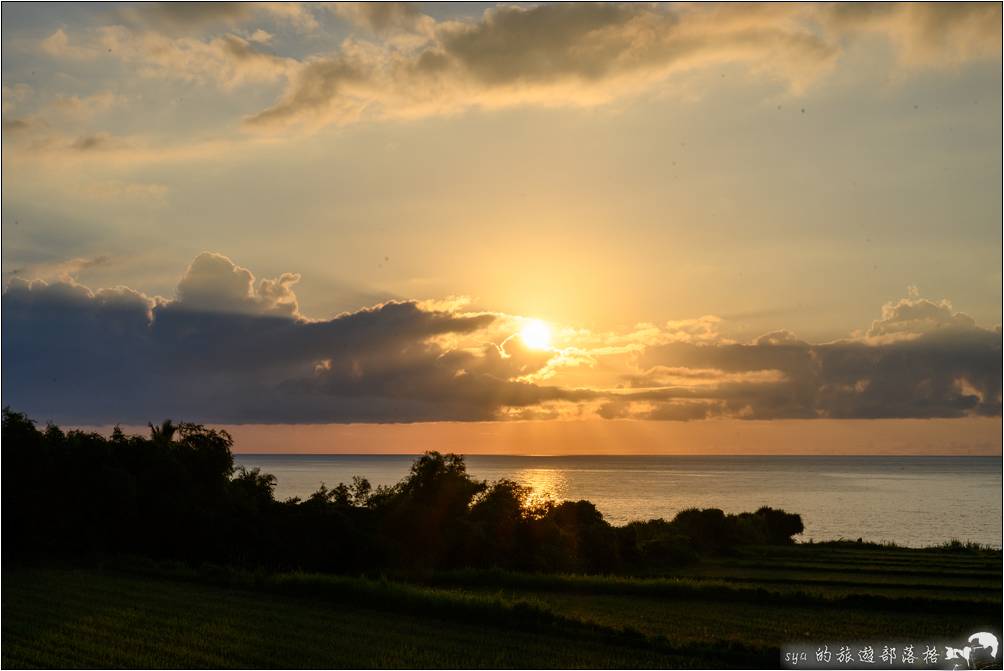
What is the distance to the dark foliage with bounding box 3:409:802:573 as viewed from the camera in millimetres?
55750

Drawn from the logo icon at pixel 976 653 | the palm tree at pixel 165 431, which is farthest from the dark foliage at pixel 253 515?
the logo icon at pixel 976 653

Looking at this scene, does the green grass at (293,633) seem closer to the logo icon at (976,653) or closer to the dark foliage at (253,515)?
the logo icon at (976,653)

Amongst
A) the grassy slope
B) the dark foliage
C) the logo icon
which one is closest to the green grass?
the grassy slope

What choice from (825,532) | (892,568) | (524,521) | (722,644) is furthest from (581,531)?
(825,532)

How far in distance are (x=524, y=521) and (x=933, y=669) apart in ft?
130

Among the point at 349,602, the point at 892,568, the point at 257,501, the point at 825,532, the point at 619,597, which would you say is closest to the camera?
the point at 349,602

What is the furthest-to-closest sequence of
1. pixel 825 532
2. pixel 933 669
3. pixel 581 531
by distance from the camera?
pixel 825 532 < pixel 581 531 < pixel 933 669

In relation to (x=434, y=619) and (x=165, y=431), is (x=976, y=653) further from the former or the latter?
(x=165, y=431)

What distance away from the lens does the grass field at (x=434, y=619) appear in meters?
30.0

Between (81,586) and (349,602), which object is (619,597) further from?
(81,586)

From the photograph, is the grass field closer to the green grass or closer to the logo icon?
the green grass

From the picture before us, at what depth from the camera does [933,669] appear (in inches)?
1261

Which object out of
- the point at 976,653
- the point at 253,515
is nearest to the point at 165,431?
the point at 253,515

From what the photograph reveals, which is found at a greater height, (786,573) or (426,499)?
(426,499)
